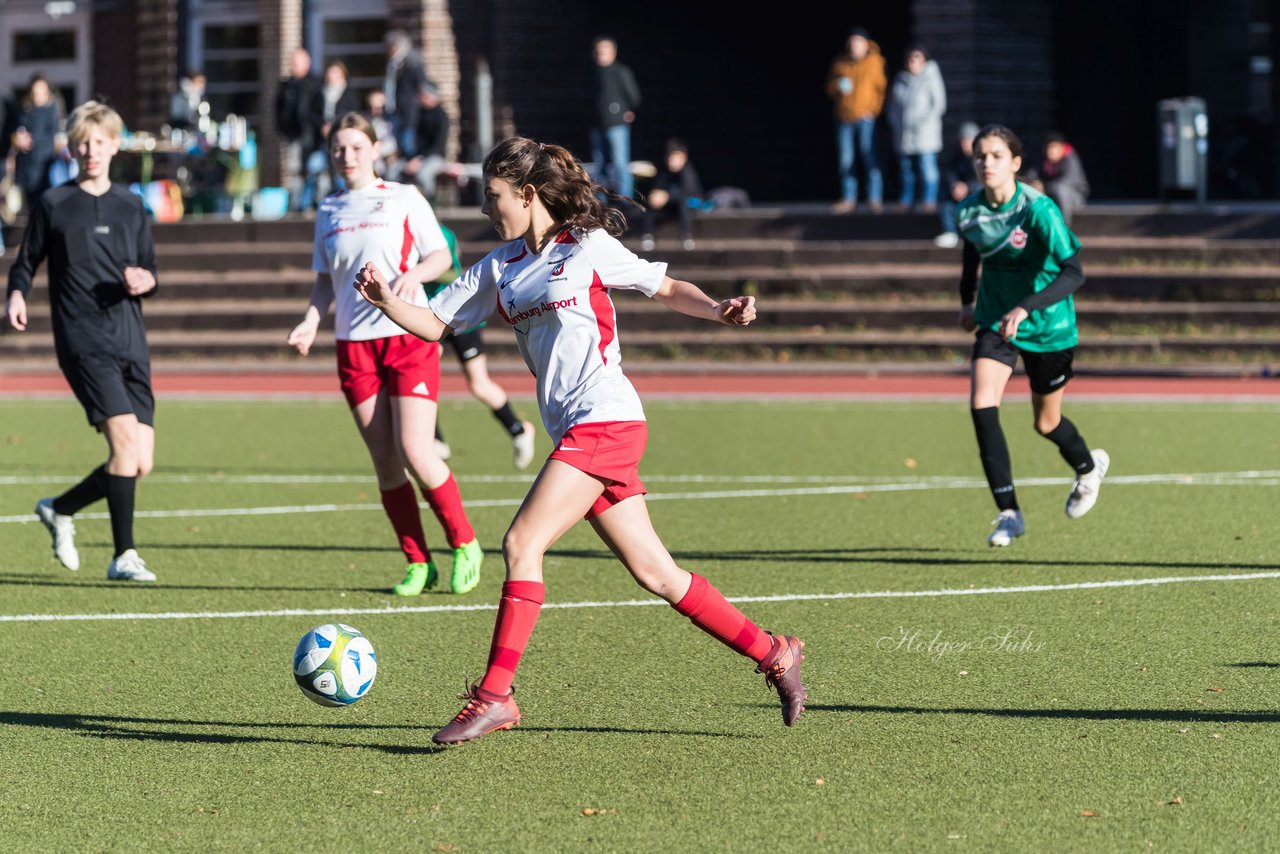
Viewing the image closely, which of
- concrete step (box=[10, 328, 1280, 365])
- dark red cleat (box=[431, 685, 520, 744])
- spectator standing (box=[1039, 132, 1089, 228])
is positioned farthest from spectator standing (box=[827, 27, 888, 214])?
dark red cleat (box=[431, 685, 520, 744])

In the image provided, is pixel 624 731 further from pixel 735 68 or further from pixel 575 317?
pixel 735 68

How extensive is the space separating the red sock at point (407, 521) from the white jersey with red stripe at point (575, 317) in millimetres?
2775

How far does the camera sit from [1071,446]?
9.95m

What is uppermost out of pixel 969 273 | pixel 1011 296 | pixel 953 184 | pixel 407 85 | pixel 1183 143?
pixel 407 85

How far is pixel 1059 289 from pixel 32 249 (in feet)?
15.6

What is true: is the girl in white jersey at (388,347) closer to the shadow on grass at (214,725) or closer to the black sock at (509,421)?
the shadow on grass at (214,725)

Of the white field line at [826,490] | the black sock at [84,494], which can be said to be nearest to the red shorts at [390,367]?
the black sock at [84,494]

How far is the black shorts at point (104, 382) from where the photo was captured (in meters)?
8.98

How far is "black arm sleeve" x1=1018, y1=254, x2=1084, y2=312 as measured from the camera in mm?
9320

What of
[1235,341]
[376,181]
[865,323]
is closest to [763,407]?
[865,323]

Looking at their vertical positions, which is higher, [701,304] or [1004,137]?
[1004,137]

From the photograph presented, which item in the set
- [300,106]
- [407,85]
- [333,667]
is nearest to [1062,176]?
[407,85]

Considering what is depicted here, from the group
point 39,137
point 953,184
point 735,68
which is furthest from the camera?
point 735,68

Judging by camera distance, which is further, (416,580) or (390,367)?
(416,580)
